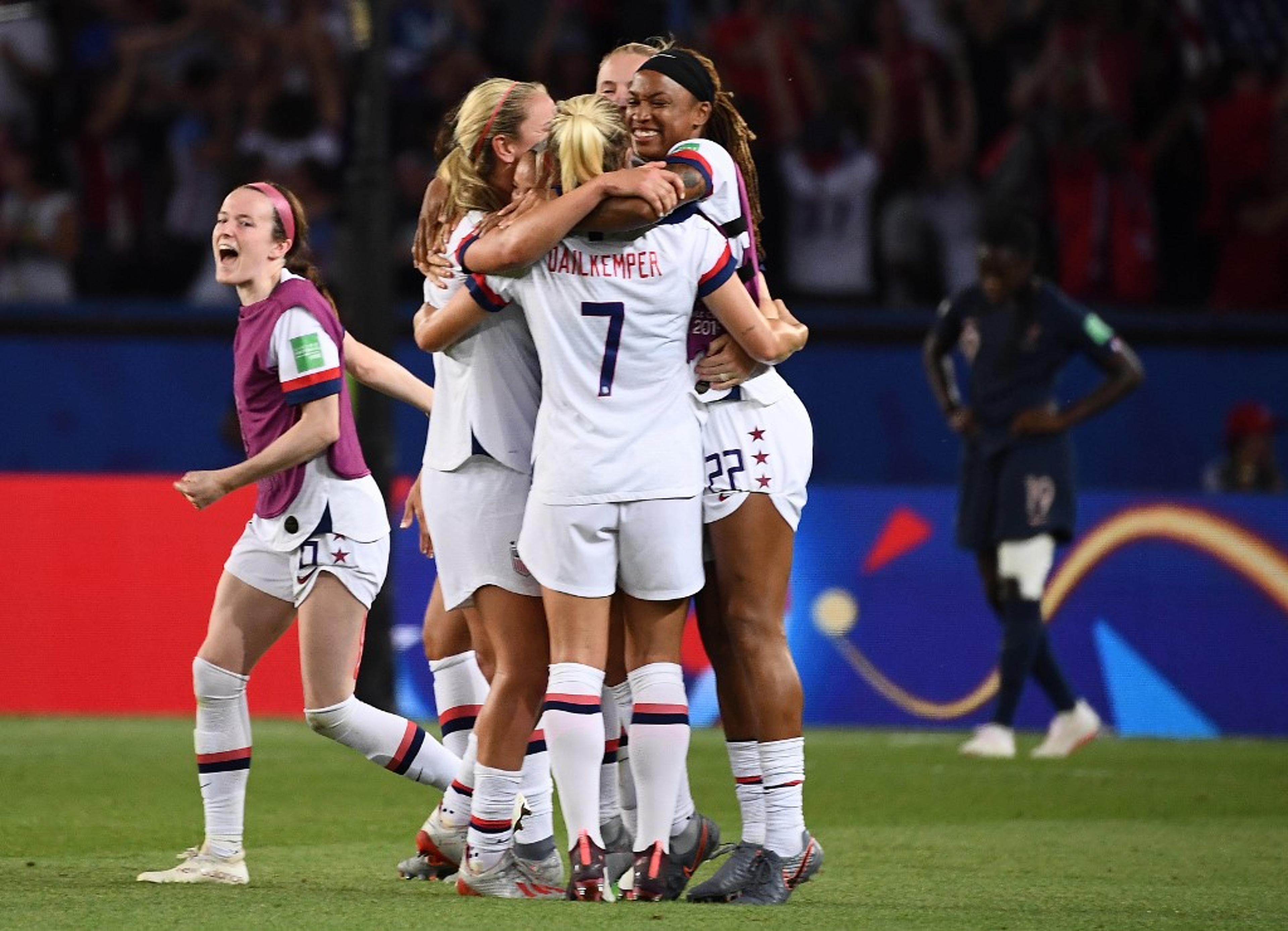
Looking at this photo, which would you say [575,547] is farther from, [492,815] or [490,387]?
[492,815]

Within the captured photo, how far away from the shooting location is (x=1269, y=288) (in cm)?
1439

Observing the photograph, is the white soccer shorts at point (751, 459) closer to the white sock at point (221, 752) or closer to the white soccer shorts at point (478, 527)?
the white soccer shorts at point (478, 527)

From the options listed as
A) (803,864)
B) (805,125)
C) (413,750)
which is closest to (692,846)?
(803,864)

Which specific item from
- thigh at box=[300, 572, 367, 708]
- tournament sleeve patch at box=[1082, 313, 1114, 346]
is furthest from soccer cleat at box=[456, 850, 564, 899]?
tournament sleeve patch at box=[1082, 313, 1114, 346]

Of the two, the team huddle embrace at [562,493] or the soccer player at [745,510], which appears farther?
the soccer player at [745,510]

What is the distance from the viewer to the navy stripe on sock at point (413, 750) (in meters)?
6.57

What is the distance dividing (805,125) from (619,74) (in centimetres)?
798

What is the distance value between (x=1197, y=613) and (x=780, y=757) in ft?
21.0

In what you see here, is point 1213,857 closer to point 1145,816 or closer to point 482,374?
point 1145,816

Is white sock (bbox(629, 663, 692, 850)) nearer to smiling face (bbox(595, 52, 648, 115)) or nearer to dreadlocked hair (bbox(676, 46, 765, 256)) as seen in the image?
dreadlocked hair (bbox(676, 46, 765, 256))

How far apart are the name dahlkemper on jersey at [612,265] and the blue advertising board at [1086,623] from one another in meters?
6.20

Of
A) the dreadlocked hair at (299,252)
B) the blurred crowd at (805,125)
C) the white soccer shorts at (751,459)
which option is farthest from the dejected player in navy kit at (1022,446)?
the dreadlocked hair at (299,252)

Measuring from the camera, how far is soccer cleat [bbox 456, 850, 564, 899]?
5.93 meters

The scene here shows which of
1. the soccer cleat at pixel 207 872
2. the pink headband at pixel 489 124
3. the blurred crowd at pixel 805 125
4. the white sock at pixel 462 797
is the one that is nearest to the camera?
the pink headband at pixel 489 124
